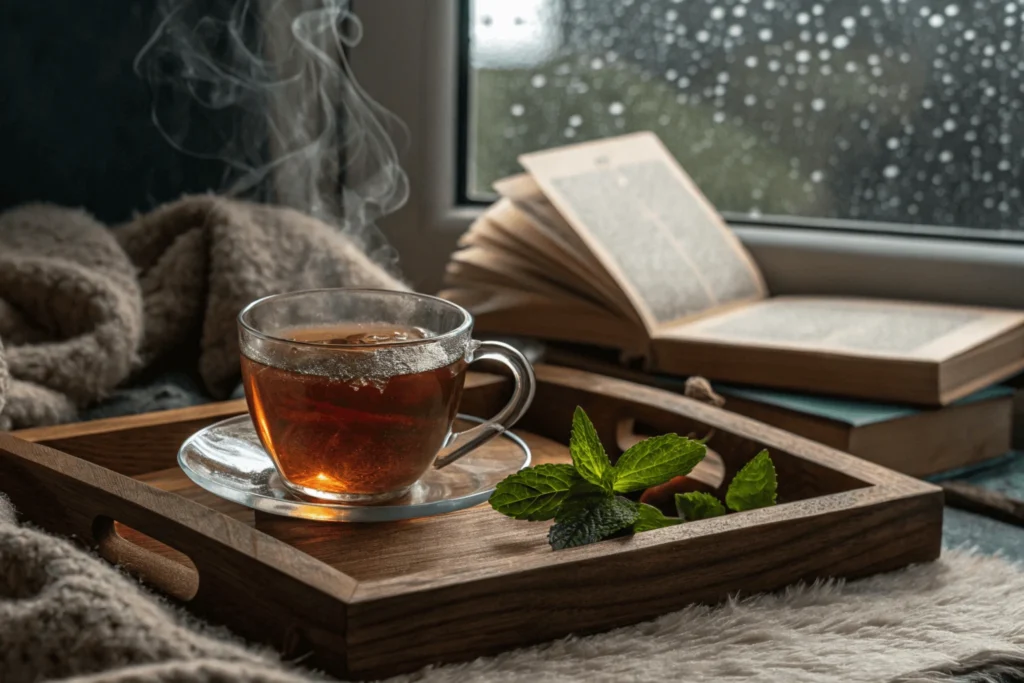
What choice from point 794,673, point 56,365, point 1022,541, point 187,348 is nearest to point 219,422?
point 56,365

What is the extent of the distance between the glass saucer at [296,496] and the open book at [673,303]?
0.30m

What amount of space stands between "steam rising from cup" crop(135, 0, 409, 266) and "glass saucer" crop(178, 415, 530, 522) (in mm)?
507

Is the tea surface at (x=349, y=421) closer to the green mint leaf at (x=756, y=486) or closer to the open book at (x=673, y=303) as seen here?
the green mint leaf at (x=756, y=486)

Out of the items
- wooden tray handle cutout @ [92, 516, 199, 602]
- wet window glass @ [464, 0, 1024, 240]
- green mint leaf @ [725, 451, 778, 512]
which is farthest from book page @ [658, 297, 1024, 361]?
wooden tray handle cutout @ [92, 516, 199, 602]

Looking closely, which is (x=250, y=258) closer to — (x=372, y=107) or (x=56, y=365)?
(x=56, y=365)

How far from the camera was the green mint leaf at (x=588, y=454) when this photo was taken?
28.3 inches

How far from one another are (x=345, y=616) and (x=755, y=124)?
3.12 feet

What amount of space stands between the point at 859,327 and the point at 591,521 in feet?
1.69

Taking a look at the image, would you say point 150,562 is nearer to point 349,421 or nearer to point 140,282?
point 349,421

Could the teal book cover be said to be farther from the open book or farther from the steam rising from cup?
the steam rising from cup

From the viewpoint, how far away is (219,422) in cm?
84

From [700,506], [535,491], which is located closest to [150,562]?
[535,491]

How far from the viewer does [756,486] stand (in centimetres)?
77

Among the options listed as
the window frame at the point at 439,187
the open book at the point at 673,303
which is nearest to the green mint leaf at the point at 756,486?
the open book at the point at 673,303
